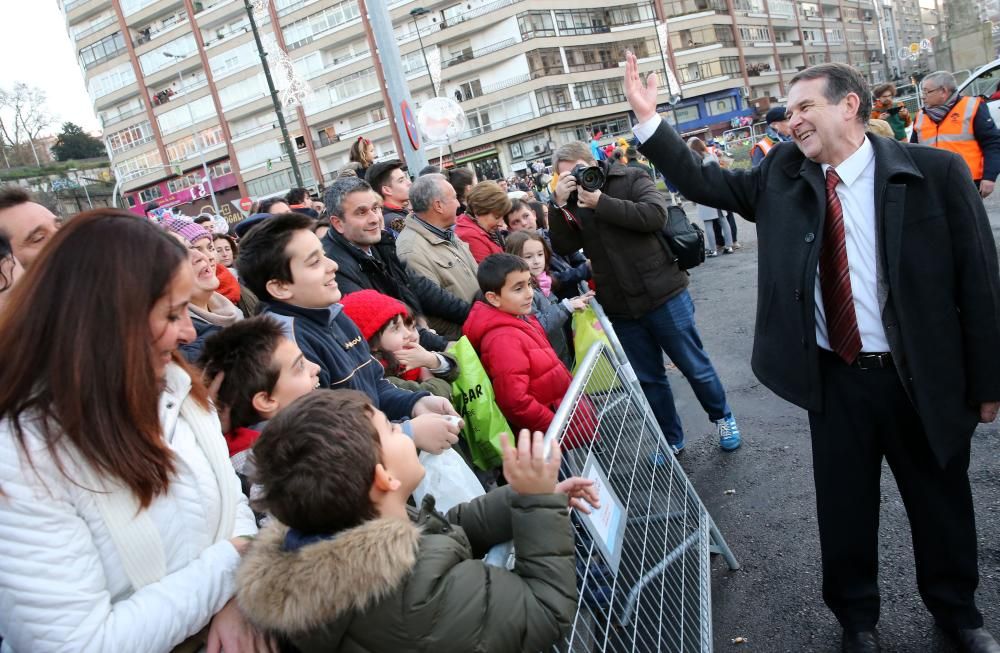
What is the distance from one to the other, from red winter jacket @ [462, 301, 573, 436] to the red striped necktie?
1416 millimetres

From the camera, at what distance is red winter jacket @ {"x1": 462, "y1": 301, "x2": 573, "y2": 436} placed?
341 centimetres

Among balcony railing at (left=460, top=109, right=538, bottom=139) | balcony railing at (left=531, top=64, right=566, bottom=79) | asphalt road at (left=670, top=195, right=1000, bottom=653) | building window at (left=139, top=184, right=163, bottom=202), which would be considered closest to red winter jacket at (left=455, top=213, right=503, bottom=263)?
asphalt road at (left=670, top=195, right=1000, bottom=653)

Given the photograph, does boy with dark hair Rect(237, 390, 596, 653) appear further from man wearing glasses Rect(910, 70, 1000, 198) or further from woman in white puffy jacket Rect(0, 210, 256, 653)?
man wearing glasses Rect(910, 70, 1000, 198)

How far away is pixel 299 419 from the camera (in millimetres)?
1650

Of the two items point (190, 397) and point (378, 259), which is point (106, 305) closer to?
point (190, 397)

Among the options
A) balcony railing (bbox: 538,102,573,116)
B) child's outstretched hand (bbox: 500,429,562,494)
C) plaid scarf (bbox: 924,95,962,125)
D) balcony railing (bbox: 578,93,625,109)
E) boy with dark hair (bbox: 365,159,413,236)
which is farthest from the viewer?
balcony railing (bbox: 578,93,625,109)

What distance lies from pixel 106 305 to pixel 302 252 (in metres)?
1.36

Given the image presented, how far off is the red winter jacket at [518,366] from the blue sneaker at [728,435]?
1.60m

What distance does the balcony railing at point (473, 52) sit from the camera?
161ft

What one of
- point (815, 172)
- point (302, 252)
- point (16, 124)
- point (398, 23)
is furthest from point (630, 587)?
point (16, 124)

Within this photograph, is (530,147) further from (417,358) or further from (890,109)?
(417,358)

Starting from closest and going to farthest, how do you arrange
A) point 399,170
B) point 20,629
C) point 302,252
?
point 20,629, point 302,252, point 399,170

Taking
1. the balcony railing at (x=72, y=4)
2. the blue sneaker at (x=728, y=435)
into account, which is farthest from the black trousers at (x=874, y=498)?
the balcony railing at (x=72, y=4)

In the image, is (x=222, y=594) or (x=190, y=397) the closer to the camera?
(x=222, y=594)
